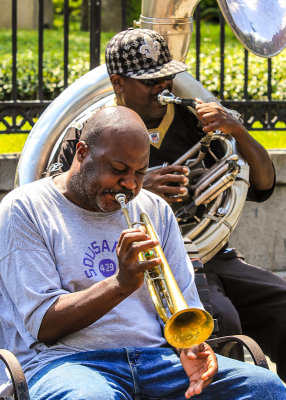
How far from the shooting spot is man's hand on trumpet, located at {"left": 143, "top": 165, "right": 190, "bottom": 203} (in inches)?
161

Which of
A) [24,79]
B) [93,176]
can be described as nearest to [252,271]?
[93,176]

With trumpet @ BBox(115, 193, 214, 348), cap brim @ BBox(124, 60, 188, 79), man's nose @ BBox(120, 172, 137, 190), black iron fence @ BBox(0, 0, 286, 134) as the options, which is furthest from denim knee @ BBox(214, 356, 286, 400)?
black iron fence @ BBox(0, 0, 286, 134)

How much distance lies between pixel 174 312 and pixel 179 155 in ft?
5.55

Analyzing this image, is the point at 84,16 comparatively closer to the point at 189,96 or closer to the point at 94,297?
the point at 189,96

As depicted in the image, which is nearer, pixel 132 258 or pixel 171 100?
pixel 132 258

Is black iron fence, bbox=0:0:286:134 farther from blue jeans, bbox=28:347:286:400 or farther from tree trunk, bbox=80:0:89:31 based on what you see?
tree trunk, bbox=80:0:89:31

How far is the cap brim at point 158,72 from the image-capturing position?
4172 mm

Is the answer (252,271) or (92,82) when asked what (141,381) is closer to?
(252,271)

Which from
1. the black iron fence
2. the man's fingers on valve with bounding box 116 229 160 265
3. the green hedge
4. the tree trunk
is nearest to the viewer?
the man's fingers on valve with bounding box 116 229 160 265

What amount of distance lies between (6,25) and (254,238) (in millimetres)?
7400

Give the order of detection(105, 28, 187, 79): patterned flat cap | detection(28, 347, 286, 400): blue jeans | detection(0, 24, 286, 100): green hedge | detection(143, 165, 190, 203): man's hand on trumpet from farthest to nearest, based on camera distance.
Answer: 1. detection(0, 24, 286, 100): green hedge
2. detection(105, 28, 187, 79): patterned flat cap
3. detection(143, 165, 190, 203): man's hand on trumpet
4. detection(28, 347, 286, 400): blue jeans

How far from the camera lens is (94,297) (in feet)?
9.69

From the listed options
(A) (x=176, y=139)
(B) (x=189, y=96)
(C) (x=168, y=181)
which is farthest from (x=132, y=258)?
(B) (x=189, y=96)

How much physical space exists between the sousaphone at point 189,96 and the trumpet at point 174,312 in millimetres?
1326
